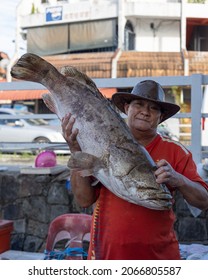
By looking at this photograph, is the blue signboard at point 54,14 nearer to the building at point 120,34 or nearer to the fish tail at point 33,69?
the building at point 120,34

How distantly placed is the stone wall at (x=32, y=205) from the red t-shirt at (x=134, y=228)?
8.34 feet

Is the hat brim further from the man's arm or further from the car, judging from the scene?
the car

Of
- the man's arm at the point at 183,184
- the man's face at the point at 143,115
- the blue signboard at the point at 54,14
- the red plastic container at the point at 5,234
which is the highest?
the blue signboard at the point at 54,14

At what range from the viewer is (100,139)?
2221 millimetres

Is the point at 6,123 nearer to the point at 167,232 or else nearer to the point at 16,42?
the point at 16,42

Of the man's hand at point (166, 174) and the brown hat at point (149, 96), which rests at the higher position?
the brown hat at point (149, 96)

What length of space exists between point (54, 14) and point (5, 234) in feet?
63.9

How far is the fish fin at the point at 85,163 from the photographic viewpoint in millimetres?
2141

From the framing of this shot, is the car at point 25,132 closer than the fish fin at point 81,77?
No

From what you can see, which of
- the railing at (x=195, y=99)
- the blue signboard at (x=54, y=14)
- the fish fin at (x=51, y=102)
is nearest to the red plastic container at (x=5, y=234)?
the railing at (x=195, y=99)

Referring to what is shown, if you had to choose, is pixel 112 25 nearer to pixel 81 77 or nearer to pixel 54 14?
pixel 54 14

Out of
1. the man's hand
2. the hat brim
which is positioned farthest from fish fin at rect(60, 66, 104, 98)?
the man's hand

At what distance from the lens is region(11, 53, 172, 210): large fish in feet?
6.75
